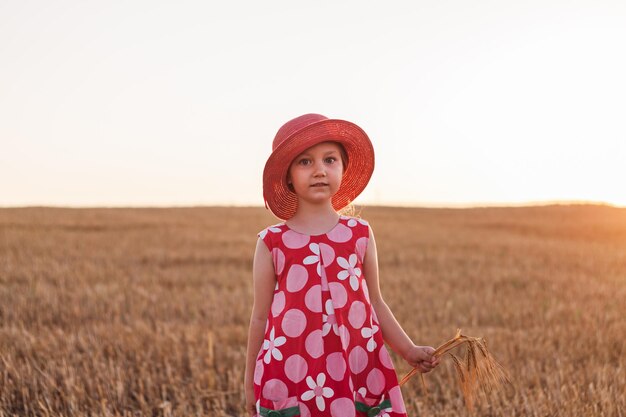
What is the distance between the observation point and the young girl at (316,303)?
249 centimetres

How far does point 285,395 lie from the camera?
8.17ft

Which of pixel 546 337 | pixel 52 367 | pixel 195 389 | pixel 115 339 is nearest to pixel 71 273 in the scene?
pixel 115 339

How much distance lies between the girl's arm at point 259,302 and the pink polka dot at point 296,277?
0.10 metres

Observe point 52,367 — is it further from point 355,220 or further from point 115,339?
point 355,220

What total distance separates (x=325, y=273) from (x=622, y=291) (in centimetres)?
823

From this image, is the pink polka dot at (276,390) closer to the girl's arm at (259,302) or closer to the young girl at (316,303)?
the young girl at (316,303)

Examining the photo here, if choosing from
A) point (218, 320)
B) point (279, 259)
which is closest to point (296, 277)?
point (279, 259)

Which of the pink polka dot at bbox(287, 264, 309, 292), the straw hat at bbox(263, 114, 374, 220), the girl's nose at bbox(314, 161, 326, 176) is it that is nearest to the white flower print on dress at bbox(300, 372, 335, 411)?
the pink polka dot at bbox(287, 264, 309, 292)

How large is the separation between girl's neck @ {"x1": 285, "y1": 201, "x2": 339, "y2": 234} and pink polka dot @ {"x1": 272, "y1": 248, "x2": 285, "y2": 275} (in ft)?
0.44

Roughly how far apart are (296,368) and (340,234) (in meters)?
0.60

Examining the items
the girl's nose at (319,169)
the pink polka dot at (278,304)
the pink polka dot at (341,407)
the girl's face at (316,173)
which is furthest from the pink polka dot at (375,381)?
the girl's nose at (319,169)

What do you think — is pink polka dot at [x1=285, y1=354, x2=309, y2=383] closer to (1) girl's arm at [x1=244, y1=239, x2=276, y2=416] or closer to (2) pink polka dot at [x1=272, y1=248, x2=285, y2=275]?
(1) girl's arm at [x1=244, y1=239, x2=276, y2=416]

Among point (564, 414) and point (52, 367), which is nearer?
point (564, 414)

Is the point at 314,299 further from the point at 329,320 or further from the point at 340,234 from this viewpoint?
the point at 340,234
